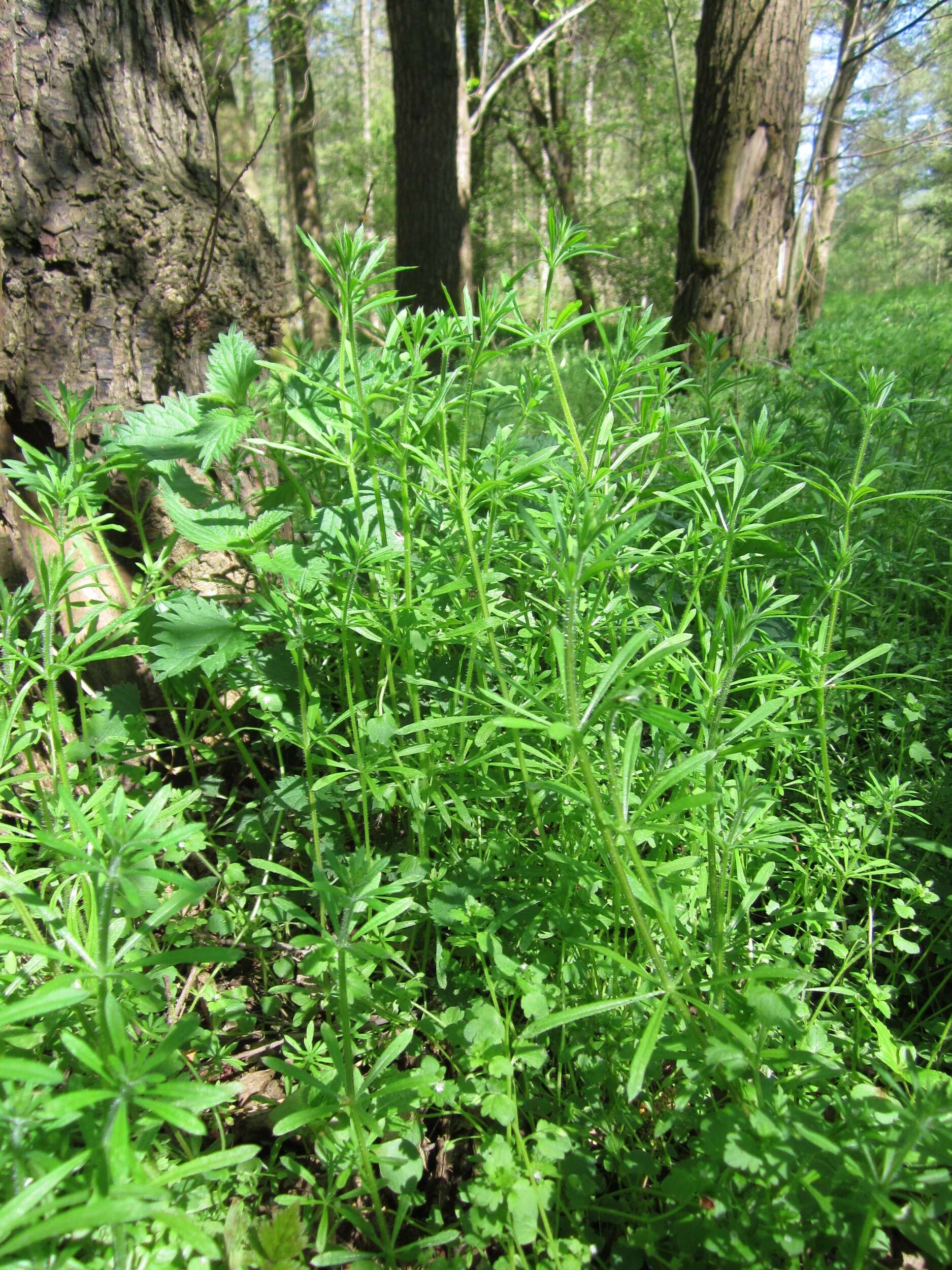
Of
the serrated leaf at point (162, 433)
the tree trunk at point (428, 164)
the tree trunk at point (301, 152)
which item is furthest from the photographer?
the tree trunk at point (301, 152)

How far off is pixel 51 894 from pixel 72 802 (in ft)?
3.05

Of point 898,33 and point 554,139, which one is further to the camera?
point 554,139

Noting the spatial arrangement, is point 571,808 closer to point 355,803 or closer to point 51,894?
point 355,803

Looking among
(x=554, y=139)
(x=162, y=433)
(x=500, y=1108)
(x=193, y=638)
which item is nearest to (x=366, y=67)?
(x=554, y=139)

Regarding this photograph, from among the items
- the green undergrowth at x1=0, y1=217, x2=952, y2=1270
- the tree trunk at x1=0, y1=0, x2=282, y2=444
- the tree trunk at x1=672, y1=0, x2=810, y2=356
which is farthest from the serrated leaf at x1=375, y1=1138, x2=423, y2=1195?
the tree trunk at x1=672, y1=0, x2=810, y2=356

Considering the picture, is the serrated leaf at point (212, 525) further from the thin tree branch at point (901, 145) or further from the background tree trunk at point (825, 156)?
the thin tree branch at point (901, 145)

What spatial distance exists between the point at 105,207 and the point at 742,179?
4260mm

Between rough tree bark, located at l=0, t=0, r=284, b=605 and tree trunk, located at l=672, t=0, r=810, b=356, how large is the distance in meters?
3.50

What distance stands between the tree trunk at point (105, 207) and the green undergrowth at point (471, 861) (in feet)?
0.79

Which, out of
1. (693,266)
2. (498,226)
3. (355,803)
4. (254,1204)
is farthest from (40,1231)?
(498,226)

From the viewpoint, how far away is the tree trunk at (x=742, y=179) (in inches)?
189

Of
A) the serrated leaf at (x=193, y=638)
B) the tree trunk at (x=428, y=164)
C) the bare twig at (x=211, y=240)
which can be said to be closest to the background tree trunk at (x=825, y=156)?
the tree trunk at (x=428, y=164)

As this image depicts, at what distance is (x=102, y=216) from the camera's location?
223 cm

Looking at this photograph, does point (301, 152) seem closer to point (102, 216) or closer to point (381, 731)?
point (102, 216)
